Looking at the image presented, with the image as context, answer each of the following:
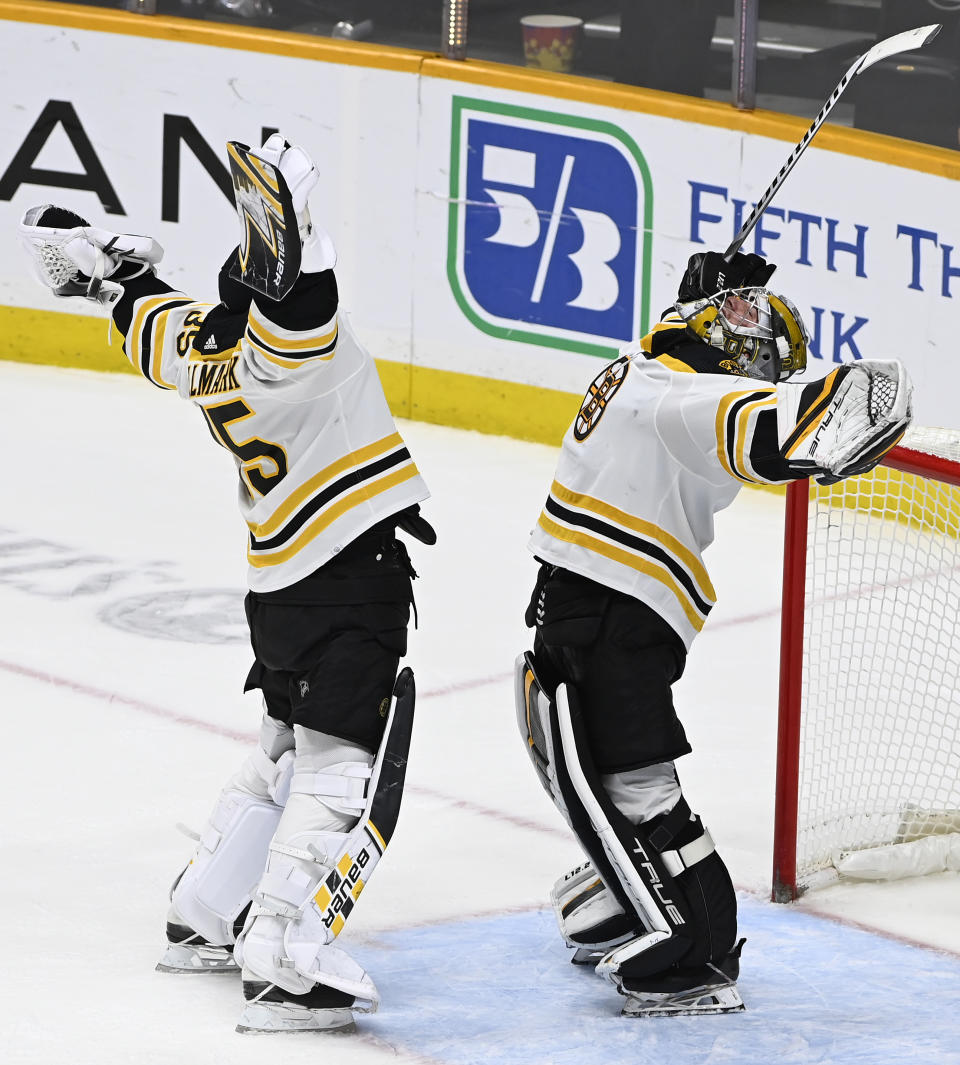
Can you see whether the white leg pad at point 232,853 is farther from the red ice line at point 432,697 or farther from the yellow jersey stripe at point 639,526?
the red ice line at point 432,697

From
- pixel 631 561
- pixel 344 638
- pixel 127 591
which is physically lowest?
pixel 127 591

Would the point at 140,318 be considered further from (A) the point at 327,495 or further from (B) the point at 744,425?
(B) the point at 744,425

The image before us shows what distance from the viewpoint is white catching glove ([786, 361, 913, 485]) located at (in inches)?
113

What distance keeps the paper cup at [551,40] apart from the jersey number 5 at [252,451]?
3928mm

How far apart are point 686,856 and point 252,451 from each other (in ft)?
3.00

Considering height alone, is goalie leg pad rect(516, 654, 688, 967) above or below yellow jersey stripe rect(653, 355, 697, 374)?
below

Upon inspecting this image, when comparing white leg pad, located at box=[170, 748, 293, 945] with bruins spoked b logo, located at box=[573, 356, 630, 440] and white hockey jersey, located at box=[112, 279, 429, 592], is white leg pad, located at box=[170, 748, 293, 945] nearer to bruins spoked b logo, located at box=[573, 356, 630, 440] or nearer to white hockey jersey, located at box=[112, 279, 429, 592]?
white hockey jersey, located at box=[112, 279, 429, 592]

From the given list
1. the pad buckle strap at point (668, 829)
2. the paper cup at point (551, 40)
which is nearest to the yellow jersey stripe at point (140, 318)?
the pad buckle strap at point (668, 829)

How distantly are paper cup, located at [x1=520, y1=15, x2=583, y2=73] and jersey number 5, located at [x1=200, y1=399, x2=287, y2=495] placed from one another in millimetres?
3928

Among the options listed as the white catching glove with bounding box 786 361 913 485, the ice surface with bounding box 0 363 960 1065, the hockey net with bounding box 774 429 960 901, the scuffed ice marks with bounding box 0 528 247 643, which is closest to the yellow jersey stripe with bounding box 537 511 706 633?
the white catching glove with bounding box 786 361 913 485

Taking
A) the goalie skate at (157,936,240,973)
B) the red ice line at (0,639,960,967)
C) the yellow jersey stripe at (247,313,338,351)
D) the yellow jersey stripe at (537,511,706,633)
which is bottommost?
the red ice line at (0,639,960,967)

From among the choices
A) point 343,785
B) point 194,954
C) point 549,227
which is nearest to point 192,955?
point 194,954

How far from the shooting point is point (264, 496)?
325cm

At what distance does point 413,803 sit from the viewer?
436 centimetres
